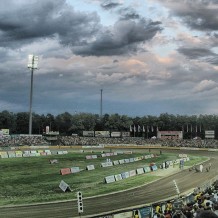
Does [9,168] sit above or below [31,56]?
below

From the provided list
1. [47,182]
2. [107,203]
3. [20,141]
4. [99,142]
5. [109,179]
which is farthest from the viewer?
[99,142]

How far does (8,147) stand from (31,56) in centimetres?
3107

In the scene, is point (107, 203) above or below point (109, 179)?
below

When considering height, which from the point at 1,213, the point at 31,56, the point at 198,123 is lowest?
the point at 1,213

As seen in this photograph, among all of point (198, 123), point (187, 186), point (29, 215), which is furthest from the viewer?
point (198, 123)

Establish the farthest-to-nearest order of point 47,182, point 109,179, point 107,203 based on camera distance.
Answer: point 47,182 < point 109,179 < point 107,203

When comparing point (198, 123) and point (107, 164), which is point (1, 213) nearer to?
point (107, 164)

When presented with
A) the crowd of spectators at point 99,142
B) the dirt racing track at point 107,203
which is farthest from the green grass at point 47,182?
the crowd of spectators at point 99,142

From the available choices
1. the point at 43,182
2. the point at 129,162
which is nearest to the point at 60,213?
the point at 43,182

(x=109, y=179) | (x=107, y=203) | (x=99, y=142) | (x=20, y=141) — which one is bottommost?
(x=107, y=203)

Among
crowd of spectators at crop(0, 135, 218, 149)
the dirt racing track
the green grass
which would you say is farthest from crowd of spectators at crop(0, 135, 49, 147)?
the dirt racing track

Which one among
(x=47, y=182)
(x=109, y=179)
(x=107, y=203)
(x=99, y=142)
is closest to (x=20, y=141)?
(x=99, y=142)

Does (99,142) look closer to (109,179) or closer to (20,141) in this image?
(20,141)

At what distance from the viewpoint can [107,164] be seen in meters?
73.6
